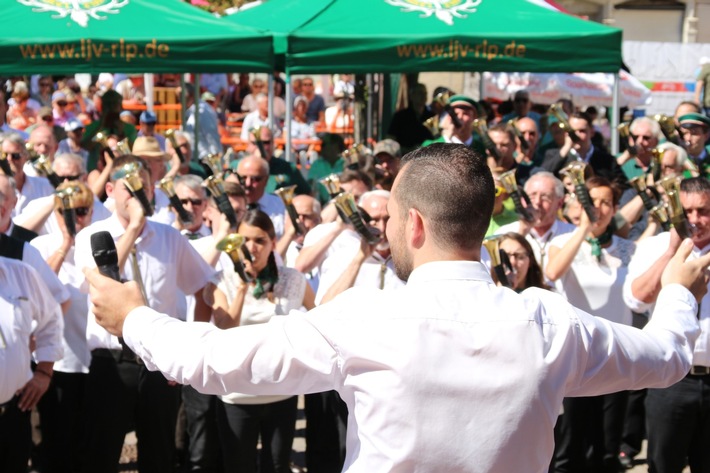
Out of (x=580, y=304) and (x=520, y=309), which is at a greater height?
(x=520, y=309)

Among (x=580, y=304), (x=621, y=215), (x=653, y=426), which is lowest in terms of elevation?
(x=653, y=426)

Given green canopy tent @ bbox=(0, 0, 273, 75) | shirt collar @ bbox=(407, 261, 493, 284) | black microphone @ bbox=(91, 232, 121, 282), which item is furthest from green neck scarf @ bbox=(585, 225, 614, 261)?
black microphone @ bbox=(91, 232, 121, 282)

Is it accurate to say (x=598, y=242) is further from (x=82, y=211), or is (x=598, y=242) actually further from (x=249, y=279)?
(x=82, y=211)

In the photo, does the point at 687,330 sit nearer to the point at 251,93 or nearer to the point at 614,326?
the point at 614,326

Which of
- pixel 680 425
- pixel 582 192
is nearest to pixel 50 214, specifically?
pixel 582 192

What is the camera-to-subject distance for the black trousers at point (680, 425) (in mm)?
5539

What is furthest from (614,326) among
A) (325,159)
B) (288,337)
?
(325,159)

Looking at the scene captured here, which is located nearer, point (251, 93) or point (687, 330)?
point (687, 330)

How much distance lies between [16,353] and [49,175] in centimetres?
303

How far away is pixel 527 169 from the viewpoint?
9.19 meters

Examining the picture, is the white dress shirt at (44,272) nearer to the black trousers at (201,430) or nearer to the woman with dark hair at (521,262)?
the black trousers at (201,430)

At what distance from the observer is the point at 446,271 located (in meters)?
2.55

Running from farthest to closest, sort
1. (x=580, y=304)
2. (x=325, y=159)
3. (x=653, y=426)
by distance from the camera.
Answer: (x=325, y=159) < (x=580, y=304) < (x=653, y=426)

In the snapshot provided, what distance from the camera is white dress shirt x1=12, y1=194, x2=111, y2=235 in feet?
23.2
